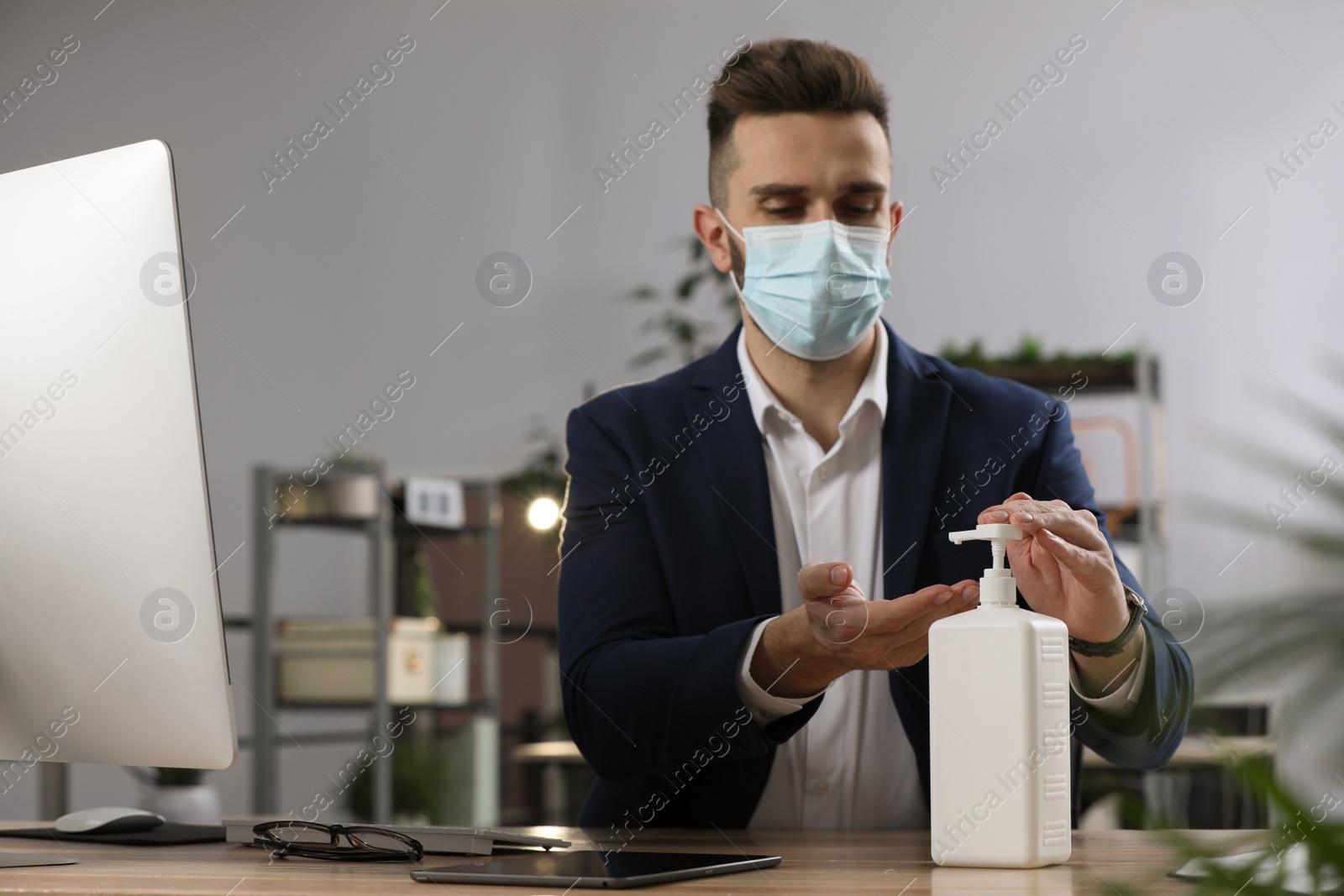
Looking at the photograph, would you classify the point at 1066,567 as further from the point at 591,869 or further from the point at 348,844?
the point at 348,844

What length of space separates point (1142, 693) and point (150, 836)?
31.7 inches

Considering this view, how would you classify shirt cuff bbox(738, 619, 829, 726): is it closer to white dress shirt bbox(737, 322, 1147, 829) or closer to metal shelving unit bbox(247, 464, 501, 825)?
white dress shirt bbox(737, 322, 1147, 829)

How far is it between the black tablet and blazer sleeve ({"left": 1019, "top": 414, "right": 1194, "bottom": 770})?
0.99 feet

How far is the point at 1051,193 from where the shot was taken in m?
3.94

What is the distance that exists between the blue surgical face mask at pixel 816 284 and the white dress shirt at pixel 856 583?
7cm

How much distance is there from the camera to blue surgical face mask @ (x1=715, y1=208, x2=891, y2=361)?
143 centimetres

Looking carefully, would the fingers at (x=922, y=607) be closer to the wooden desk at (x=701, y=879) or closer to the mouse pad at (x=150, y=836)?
the wooden desk at (x=701, y=879)

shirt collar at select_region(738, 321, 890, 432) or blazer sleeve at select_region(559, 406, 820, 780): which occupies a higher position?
shirt collar at select_region(738, 321, 890, 432)

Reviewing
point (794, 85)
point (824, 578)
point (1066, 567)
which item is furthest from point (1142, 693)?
point (794, 85)

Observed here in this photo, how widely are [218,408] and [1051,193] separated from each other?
9.16ft

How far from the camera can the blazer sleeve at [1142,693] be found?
2.99ft

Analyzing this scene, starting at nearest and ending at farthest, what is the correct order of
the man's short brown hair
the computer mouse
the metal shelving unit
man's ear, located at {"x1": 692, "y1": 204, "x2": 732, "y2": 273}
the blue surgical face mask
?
the computer mouse, the man's short brown hair, the blue surgical face mask, man's ear, located at {"x1": 692, "y1": 204, "x2": 732, "y2": 273}, the metal shelving unit

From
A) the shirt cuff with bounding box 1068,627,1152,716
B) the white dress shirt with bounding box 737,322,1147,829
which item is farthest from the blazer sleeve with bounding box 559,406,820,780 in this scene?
the shirt cuff with bounding box 1068,627,1152,716

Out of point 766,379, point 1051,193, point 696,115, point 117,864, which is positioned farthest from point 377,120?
point 117,864
